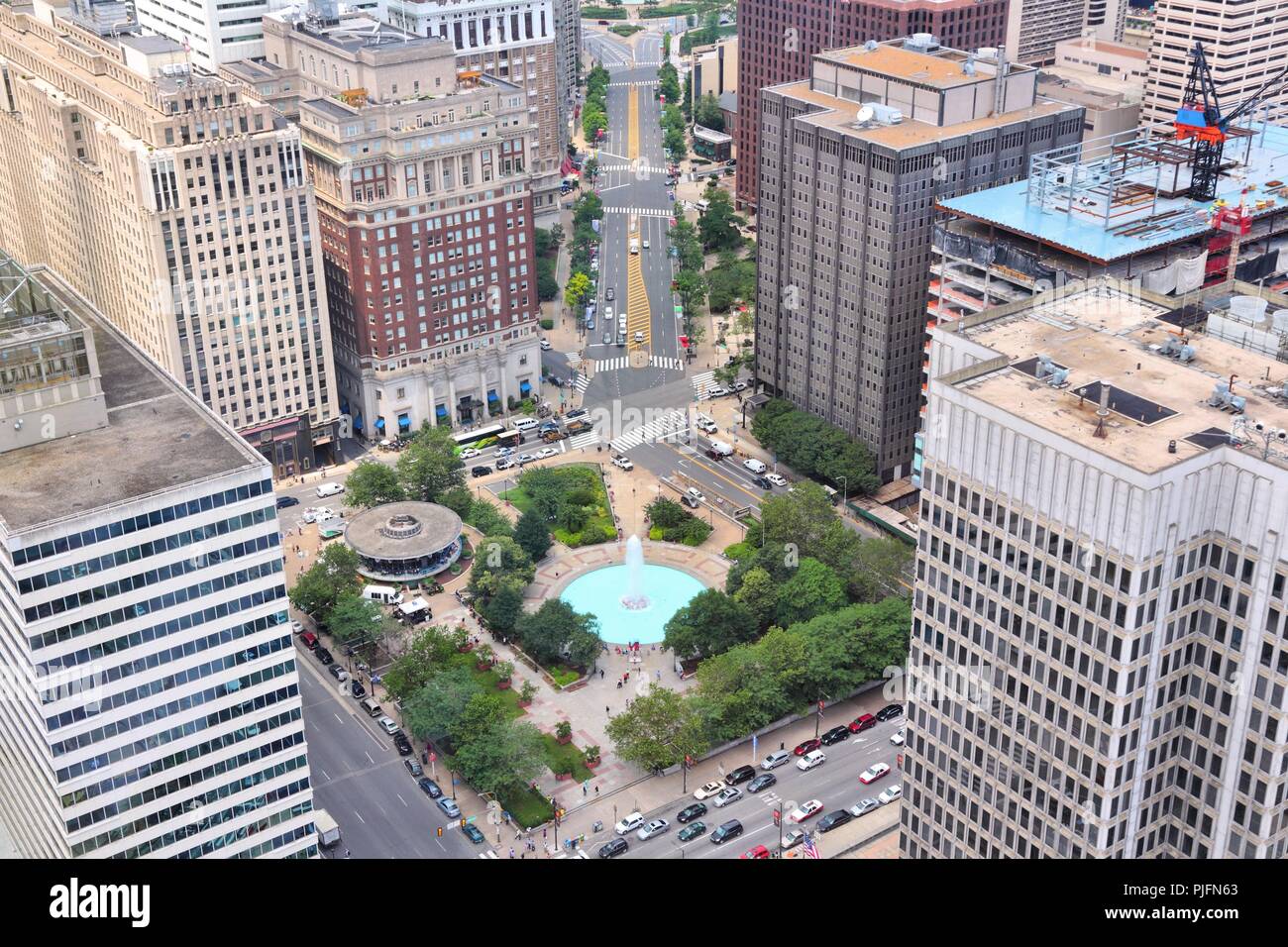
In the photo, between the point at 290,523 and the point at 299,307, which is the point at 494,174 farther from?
the point at 290,523

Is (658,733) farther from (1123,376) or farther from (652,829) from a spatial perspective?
(1123,376)

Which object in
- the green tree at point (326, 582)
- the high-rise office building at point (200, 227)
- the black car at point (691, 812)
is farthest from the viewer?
the high-rise office building at point (200, 227)

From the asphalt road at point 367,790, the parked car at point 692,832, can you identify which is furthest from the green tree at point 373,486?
the parked car at point 692,832

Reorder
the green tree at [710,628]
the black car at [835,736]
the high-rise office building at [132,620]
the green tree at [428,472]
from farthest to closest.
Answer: the green tree at [428,472], the green tree at [710,628], the black car at [835,736], the high-rise office building at [132,620]

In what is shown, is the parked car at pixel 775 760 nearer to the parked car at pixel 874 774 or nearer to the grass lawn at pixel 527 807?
the parked car at pixel 874 774

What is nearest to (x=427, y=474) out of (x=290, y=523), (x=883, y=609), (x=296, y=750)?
(x=290, y=523)

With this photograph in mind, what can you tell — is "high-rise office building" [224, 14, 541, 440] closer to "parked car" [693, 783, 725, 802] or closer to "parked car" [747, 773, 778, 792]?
"parked car" [693, 783, 725, 802]
